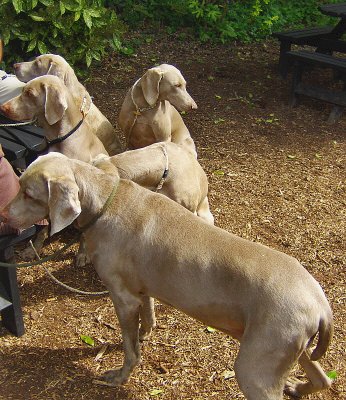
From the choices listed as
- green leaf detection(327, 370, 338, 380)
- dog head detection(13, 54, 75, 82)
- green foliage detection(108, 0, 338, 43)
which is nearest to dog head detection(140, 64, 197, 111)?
dog head detection(13, 54, 75, 82)

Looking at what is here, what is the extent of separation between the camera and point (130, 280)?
3.63 metres

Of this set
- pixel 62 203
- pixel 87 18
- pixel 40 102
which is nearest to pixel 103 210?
pixel 62 203

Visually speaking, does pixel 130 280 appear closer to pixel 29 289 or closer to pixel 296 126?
pixel 29 289

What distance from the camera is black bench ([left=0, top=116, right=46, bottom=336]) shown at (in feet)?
13.4

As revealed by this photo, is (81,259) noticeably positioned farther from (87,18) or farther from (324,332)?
(87,18)

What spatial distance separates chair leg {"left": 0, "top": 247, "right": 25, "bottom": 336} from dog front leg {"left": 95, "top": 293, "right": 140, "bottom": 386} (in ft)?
2.45

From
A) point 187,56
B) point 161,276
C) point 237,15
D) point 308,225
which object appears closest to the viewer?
point 161,276

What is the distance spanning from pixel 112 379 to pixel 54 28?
541 centimetres

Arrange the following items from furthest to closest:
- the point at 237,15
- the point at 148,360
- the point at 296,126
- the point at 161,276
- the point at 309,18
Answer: the point at 309,18
the point at 237,15
the point at 296,126
the point at 148,360
the point at 161,276

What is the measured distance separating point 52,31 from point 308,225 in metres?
4.41


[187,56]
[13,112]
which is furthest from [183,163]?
[187,56]

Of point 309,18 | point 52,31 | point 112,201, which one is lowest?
point 309,18

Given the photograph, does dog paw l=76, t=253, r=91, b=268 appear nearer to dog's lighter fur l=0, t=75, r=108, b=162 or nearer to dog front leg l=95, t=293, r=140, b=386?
dog's lighter fur l=0, t=75, r=108, b=162

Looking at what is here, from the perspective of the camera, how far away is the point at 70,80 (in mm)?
5520
